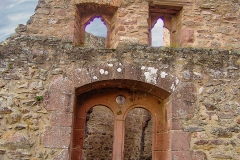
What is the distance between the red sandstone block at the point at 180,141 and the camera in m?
5.51

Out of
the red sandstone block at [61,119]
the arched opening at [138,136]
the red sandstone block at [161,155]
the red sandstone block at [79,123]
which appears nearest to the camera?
the red sandstone block at [61,119]

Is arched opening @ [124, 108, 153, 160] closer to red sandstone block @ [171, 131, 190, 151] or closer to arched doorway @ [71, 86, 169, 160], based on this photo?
arched doorway @ [71, 86, 169, 160]

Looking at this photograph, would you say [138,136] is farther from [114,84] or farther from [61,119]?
[61,119]

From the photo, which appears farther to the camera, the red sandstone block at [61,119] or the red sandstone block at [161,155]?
the red sandstone block at [161,155]

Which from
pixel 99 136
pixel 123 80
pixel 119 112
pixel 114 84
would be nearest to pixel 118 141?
pixel 119 112

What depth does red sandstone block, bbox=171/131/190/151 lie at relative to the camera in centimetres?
551

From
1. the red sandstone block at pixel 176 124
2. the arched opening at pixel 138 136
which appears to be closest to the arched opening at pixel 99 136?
the arched opening at pixel 138 136

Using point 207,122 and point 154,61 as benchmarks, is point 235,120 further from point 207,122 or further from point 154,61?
point 154,61

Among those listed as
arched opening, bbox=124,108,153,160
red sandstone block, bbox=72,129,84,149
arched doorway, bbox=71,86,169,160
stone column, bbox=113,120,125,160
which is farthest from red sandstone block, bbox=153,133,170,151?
arched opening, bbox=124,108,153,160

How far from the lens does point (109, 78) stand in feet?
18.7

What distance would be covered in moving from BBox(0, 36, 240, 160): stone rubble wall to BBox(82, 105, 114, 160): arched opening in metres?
6.84

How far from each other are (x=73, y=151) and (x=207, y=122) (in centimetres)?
249

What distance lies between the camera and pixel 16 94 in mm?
5547

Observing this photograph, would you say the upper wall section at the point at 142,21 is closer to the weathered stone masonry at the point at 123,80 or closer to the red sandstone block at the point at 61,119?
the weathered stone masonry at the point at 123,80
